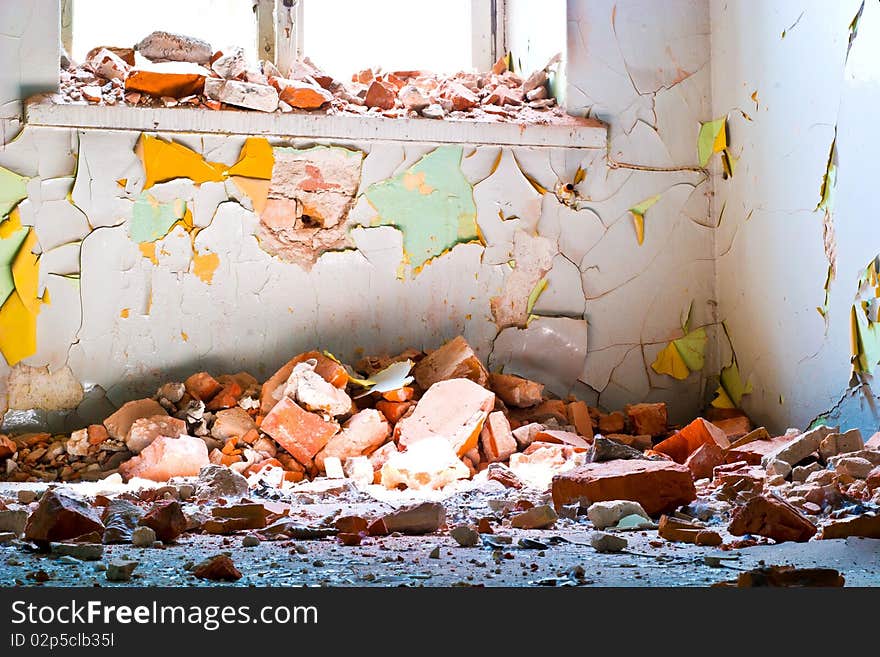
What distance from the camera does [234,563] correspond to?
1.60 metres

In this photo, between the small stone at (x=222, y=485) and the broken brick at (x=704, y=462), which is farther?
the broken brick at (x=704, y=462)

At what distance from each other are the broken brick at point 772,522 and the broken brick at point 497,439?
3.98ft

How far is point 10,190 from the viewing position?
330 cm

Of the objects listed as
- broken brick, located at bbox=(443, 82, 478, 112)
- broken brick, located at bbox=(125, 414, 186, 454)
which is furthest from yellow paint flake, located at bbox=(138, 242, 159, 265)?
broken brick, located at bbox=(443, 82, 478, 112)

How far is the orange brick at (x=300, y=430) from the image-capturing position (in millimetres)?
3070

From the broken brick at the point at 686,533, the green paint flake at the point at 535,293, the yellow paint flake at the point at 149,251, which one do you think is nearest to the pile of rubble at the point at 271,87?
the yellow paint flake at the point at 149,251

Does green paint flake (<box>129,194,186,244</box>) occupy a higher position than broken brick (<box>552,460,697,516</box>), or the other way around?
green paint flake (<box>129,194,186,244</box>)

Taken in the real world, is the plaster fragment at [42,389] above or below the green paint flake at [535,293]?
below

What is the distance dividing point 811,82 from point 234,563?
2373 mm

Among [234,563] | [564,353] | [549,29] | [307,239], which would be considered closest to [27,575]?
[234,563]

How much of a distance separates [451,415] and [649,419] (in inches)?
30.6

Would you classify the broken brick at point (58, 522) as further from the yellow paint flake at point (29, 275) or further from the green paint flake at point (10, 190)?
the green paint flake at point (10, 190)

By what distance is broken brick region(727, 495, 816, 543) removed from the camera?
1.81 meters

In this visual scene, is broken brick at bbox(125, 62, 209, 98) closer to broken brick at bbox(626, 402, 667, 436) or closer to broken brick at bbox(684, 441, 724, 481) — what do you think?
broken brick at bbox(626, 402, 667, 436)
